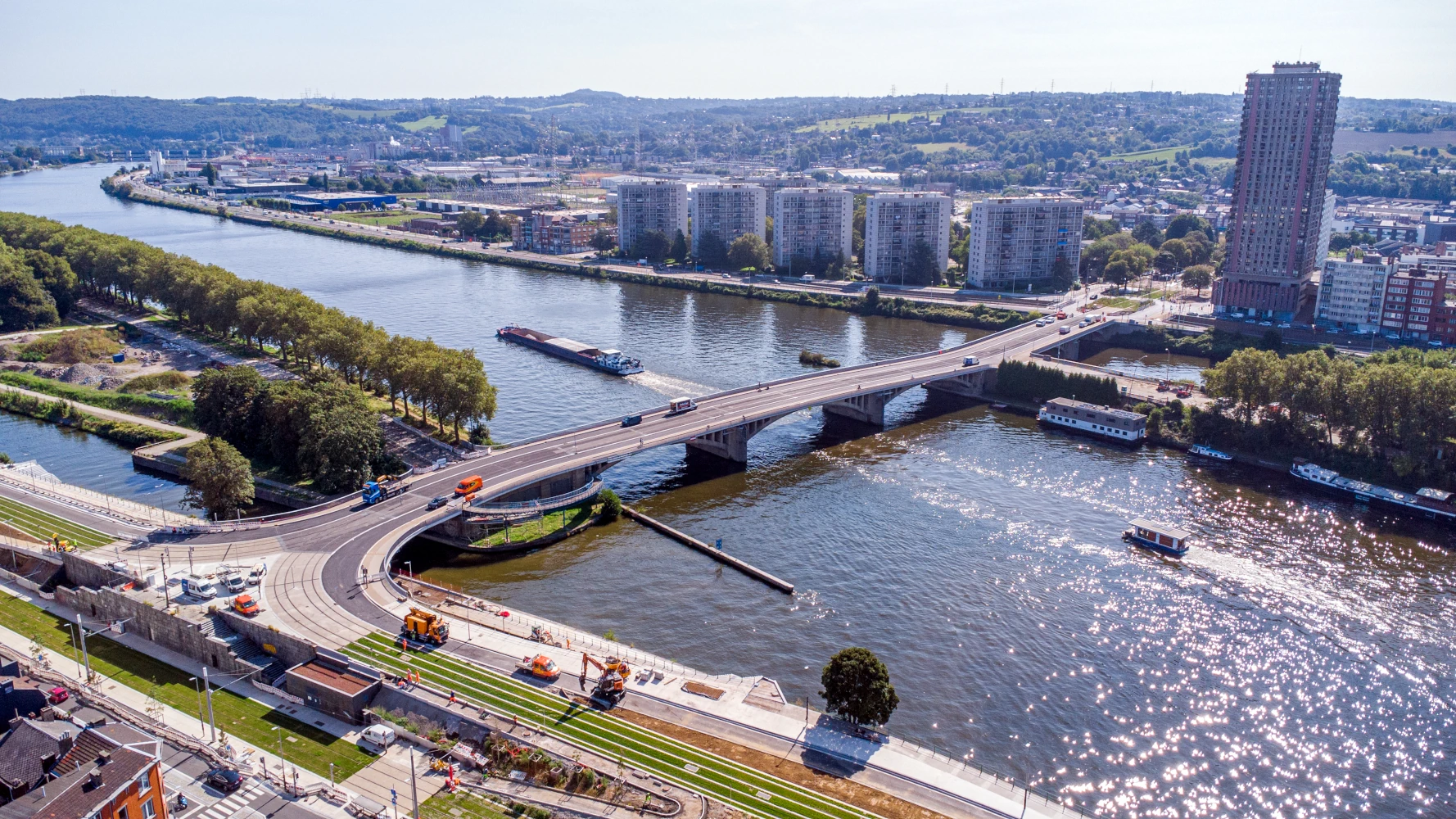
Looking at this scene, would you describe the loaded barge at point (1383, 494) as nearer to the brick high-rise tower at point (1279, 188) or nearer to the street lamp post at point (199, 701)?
the brick high-rise tower at point (1279, 188)

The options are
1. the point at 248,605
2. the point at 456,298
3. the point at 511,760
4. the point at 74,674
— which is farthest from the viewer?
the point at 456,298

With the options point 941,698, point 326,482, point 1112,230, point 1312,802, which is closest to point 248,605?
point 326,482

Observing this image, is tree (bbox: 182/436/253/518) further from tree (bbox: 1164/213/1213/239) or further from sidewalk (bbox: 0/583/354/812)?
tree (bbox: 1164/213/1213/239)

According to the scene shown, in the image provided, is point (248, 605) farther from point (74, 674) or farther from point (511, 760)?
point (511, 760)

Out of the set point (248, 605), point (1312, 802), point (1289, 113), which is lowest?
point (1312, 802)

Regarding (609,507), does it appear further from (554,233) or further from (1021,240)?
(554,233)

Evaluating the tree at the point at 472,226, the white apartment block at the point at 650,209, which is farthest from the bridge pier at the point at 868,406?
the tree at the point at 472,226
